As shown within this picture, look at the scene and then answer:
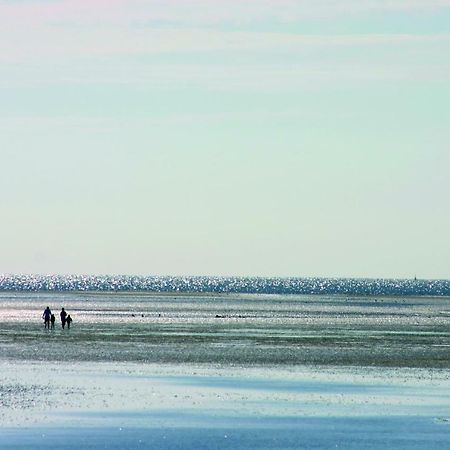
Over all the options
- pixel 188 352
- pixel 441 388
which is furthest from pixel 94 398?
pixel 188 352

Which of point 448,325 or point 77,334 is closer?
point 77,334

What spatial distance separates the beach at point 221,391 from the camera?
2923 cm

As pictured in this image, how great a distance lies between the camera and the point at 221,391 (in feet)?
124

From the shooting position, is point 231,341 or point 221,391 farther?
point 231,341

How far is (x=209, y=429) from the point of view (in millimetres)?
30219

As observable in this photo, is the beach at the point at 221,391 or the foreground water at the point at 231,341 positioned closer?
the beach at the point at 221,391

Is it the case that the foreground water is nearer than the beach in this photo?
No

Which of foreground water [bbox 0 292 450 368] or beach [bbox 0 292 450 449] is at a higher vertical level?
foreground water [bbox 0 292 450 368]

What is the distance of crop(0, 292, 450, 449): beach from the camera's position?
2923 cm

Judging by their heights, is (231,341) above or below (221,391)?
above

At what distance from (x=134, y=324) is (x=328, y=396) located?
45.6 meters

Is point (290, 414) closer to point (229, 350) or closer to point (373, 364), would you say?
point (373, 364)

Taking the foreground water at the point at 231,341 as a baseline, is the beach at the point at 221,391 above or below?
below

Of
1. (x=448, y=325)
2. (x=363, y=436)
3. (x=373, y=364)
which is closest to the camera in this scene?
(x=363, y=436)
